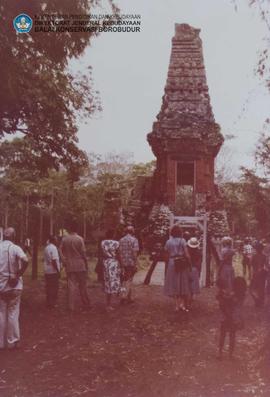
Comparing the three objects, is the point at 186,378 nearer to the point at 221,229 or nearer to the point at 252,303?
the point at 252,303

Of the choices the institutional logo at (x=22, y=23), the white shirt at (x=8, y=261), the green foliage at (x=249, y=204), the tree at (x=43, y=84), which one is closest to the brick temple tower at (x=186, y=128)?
the green foliage at (x=249, y=204)

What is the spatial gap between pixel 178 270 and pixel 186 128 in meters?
12.2

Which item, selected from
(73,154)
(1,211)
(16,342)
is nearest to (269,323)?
(16,342)

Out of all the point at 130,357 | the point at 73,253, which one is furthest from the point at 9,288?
the point at 73,253

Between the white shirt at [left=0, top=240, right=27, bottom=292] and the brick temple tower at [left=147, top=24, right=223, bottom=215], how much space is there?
14481 millimetres

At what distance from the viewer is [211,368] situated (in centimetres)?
659

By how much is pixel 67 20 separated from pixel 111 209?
12251 mm

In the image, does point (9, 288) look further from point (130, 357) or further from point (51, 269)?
point (51, 269)

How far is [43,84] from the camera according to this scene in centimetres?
1026

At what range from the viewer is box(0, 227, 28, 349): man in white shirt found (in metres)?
7.33

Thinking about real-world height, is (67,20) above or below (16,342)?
above

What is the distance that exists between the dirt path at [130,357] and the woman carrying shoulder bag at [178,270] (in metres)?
0.43

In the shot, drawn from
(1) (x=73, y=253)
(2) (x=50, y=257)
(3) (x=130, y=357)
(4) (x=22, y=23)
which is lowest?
(3) (x=130, y=357)

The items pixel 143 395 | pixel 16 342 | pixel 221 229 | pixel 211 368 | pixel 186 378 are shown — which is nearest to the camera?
pixel 143 395
